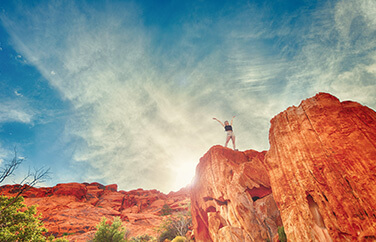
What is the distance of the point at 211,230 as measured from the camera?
14281mm

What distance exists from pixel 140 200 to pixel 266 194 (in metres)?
55.3

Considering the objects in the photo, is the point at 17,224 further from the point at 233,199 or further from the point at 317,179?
the point at 317,179

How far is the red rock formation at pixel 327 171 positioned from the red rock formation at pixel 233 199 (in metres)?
4.92

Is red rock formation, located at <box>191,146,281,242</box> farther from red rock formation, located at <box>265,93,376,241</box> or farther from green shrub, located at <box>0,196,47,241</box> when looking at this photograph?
green shrub, located at <box>0,196,47,241</box>

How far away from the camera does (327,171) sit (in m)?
7.57

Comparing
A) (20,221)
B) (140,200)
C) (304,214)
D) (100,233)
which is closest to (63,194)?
(140,200)

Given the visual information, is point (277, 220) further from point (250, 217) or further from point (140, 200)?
point (140, 200)

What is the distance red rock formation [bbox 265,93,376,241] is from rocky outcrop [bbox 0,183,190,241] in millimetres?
26820

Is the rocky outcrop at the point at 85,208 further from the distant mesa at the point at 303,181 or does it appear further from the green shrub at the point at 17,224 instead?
the distant mesa at the point at 303,181

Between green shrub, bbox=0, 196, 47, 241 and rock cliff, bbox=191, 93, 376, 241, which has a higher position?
rock cliff, bbox=191, 93, 376, 241

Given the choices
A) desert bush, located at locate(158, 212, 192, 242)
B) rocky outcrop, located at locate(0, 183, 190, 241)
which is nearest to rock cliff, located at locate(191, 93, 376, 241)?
desert bush, located at locate(158, 212, 192, 242)

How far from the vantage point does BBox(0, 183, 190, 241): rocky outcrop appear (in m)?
29.2

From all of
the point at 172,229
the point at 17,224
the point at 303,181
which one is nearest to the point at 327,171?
the point at 303,181

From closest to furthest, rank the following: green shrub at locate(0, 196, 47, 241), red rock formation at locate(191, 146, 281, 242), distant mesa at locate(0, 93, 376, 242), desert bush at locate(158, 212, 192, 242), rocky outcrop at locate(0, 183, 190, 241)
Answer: distant mesa at locate(0, 93, 376, 242), green shrub at locate(0, 196, 47, 241), red rock formation at locate(191, 146, 281, 242), desert bush at locate(158, 212, 192, 242), rocky outcrop at locate(0, 183, 190, 241)
